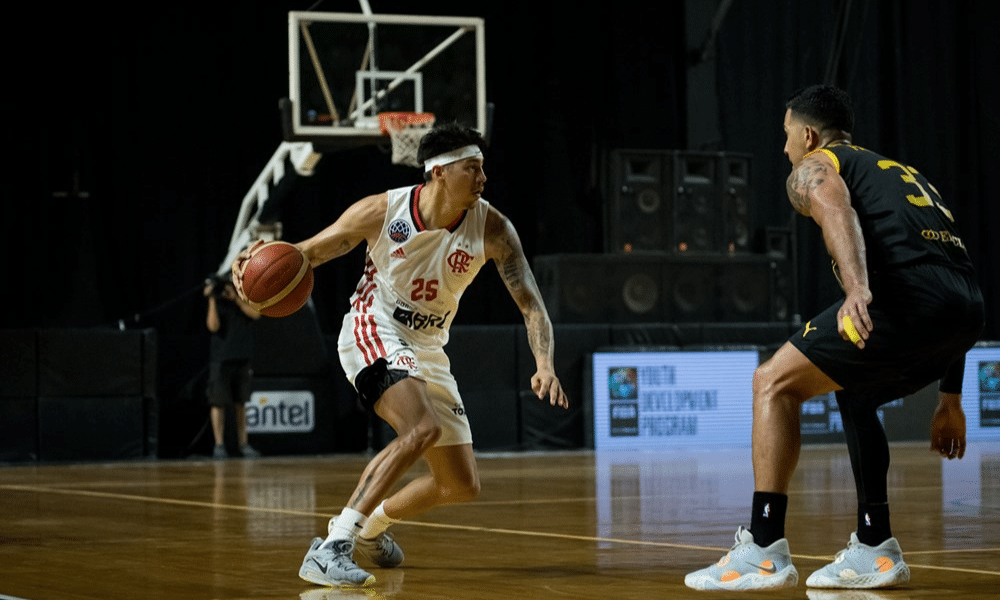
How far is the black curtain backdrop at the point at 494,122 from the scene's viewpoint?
51.5 feet

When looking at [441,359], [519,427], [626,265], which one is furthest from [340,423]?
[441,359]

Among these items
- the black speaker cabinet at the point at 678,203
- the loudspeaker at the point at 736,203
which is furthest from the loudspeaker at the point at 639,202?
the loudspeaker at the point at 736,203

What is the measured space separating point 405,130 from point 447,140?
792 centimetres

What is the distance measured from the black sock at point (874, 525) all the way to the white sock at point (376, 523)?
5.77 feet

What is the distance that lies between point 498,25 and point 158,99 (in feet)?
13.8

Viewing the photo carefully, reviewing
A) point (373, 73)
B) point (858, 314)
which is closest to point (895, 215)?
point (858, 314)

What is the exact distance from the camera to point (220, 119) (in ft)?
53.9

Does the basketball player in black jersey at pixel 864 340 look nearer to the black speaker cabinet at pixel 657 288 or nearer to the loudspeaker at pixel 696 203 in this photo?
the black speaker cabinet at pixel 657 288

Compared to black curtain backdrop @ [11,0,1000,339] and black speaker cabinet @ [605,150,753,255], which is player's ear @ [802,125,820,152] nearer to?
black speaker cabinet @ [605,150,753,255]

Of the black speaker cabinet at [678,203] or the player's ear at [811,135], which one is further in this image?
the black speaker cabinet at [678,203]

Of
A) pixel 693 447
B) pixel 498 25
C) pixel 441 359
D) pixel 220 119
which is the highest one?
pixel 498 25

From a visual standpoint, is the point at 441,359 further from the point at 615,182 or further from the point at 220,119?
the point at 220,119

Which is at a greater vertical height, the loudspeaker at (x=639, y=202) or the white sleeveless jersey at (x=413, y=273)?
the loudspeaker at (x=639, y=202)

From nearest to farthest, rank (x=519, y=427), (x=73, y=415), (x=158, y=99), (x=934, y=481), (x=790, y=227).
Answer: (x=934, y=481)
(x=73, y=415)
(x=519, y=427)
(x=158, y=99)
(x=790, y=227)
